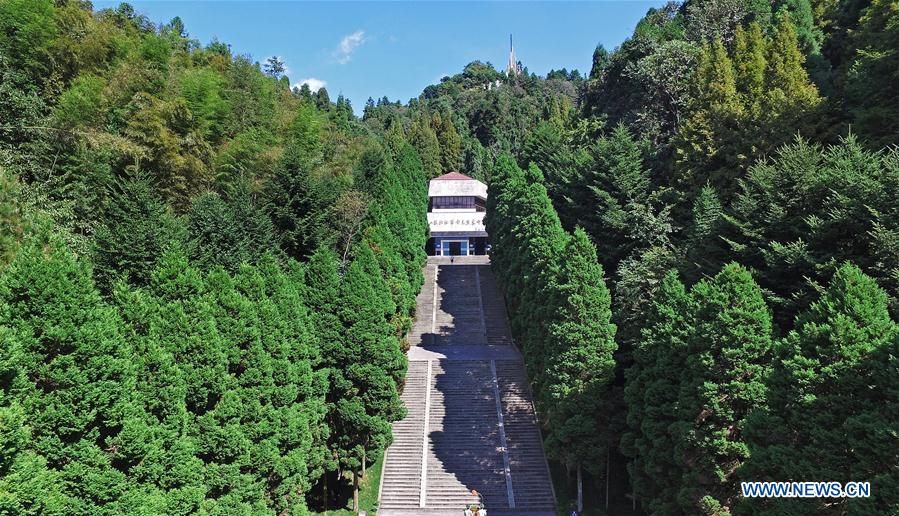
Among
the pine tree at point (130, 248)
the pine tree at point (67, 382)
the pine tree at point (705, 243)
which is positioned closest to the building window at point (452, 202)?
the pine tree at point (705, 243)

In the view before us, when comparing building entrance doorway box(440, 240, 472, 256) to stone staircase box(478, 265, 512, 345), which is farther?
building entrance doorway box(440, 240, 472, 256)

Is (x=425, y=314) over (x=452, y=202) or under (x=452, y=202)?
under

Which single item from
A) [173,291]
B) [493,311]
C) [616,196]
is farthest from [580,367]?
[493,311]

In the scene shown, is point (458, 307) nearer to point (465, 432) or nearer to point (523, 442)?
point (465, 432)

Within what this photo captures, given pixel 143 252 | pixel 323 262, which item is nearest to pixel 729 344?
pixel 323 262

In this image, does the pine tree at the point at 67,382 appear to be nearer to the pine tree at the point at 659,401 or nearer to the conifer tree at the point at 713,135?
the pine tree at the point at 659,401

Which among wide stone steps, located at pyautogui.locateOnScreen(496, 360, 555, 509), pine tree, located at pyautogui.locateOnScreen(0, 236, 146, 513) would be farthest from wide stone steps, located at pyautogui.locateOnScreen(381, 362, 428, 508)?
pine tree, located at pyautogui.locateOnScreen(0, 236, 146, 513)

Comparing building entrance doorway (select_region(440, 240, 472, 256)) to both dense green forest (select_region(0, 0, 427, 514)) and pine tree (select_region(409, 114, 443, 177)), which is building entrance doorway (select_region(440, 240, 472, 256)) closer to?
dense green forest (select_region(0, 0, 427, 514))
